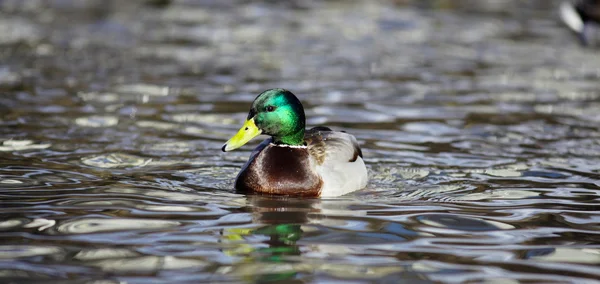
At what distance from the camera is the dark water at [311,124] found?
5.41 metres

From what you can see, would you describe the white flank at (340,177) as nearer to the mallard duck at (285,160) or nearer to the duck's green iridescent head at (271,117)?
the mallard duck at (285,160)

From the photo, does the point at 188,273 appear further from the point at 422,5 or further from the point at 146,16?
the point at 422,5

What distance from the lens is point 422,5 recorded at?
66.9 feet


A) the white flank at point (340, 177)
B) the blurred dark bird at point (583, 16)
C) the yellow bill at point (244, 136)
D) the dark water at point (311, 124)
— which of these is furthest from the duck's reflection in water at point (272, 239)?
the blurred dark bird at point (583, 16)

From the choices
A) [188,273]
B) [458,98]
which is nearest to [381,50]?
[458,98]

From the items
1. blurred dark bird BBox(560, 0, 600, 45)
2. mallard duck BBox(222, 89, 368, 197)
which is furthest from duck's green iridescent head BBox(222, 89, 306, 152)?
blurred dark bird BBox(560, 0, 600, 45)

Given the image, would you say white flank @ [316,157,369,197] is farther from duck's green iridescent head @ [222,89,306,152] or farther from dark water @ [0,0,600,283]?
duck's green iridescent head @ [222,89,306,152]

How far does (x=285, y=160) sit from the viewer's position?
6977 millimetres

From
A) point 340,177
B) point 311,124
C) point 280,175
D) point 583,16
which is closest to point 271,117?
point 280,175

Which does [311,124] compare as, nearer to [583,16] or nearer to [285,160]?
[285,160]

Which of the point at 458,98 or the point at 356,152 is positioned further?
the point at 458,98

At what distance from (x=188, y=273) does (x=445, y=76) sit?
872 centimetres

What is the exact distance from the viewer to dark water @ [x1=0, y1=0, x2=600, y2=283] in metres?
5.41

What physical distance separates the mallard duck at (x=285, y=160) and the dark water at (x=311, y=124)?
0.53ft
